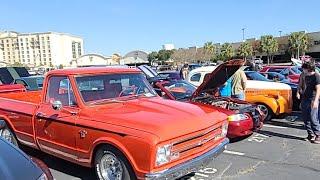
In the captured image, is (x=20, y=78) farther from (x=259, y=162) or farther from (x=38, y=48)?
(x=38, y=48)

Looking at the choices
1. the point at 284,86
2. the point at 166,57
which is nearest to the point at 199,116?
the point at 284,86

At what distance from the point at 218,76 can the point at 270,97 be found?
279 centimetres

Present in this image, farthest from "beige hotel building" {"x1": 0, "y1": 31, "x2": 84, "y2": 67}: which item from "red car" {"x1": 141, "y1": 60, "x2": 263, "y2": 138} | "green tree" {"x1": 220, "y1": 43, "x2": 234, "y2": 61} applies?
"red car" {"x1": 141, "y1": 60, "x2": 263, "y2": 138}

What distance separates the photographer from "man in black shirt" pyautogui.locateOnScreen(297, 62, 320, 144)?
7977 millimetres

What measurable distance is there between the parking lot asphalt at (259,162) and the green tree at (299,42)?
71499mm

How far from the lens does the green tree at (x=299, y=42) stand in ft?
250

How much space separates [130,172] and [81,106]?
135cm

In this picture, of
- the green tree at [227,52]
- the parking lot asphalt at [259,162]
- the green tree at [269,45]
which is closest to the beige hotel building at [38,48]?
the green tree at [227,52]

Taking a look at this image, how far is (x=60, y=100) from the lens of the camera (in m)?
6.09

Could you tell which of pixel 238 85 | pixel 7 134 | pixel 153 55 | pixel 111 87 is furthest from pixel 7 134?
pixel 153 55

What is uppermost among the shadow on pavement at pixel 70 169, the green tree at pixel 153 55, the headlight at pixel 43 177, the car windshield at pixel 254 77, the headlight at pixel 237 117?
the green tree at pixel 153 55

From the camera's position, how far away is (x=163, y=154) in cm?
464

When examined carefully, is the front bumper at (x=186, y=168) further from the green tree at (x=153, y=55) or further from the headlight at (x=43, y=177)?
the green tree at (x=153, y=55)

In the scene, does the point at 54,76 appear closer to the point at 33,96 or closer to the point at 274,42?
the point at 33,96
